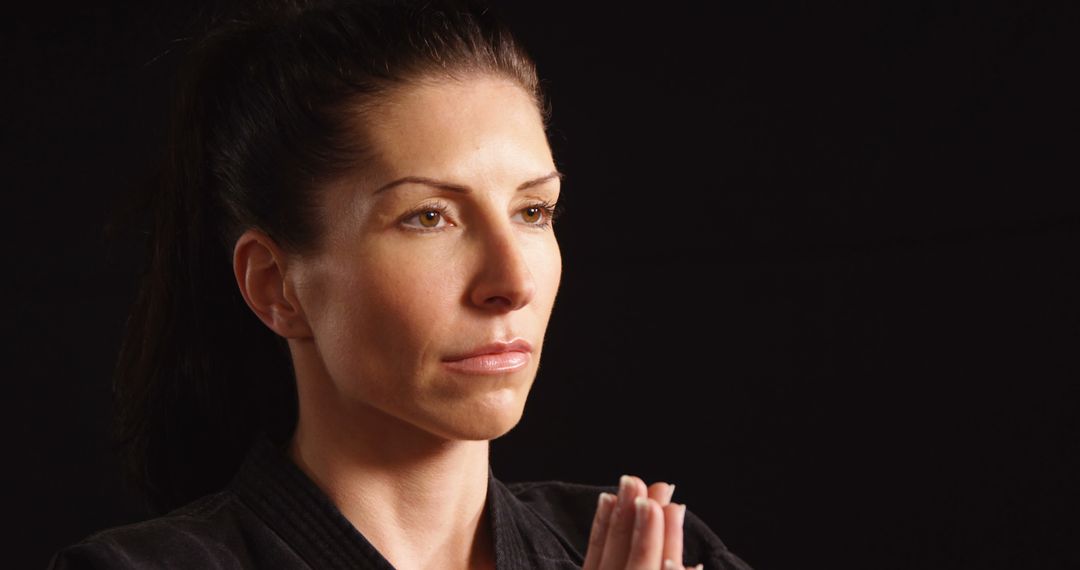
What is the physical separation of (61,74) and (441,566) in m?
1.09

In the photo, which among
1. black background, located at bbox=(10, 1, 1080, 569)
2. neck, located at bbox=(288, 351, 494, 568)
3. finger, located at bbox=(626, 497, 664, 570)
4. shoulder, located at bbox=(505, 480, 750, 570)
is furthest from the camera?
black background, located at bbox=(10, 1, 1080, 569)

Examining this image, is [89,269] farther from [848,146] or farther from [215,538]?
[848,146]

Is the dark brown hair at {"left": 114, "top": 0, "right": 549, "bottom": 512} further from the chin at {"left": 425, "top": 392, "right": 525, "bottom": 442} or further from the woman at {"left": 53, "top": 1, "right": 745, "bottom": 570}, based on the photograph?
the chin at {"left": 425, "top": 392, "right": 525, "bottom": 442}

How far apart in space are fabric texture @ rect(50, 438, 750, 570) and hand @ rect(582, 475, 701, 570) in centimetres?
30

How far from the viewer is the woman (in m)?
1.50

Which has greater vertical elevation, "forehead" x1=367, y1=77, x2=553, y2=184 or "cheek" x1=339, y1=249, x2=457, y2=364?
"forehead" x1=367, y1=77, x2=553, y2=184

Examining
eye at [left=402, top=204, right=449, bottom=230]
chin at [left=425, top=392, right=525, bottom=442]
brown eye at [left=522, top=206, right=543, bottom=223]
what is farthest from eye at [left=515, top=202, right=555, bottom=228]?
chin at [left=425, top=392, right=525, bottom=442]

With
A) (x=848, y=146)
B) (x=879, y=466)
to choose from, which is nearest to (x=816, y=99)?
(x=848, y=146)

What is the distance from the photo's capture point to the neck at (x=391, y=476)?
1588 millimetres

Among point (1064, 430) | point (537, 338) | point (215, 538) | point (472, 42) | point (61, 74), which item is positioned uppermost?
point (61, 74)

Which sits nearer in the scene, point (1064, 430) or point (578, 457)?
point (1064, 430)

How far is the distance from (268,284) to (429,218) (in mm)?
227

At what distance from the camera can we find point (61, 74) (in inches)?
87.5

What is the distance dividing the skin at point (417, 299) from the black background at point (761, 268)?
654 mm
